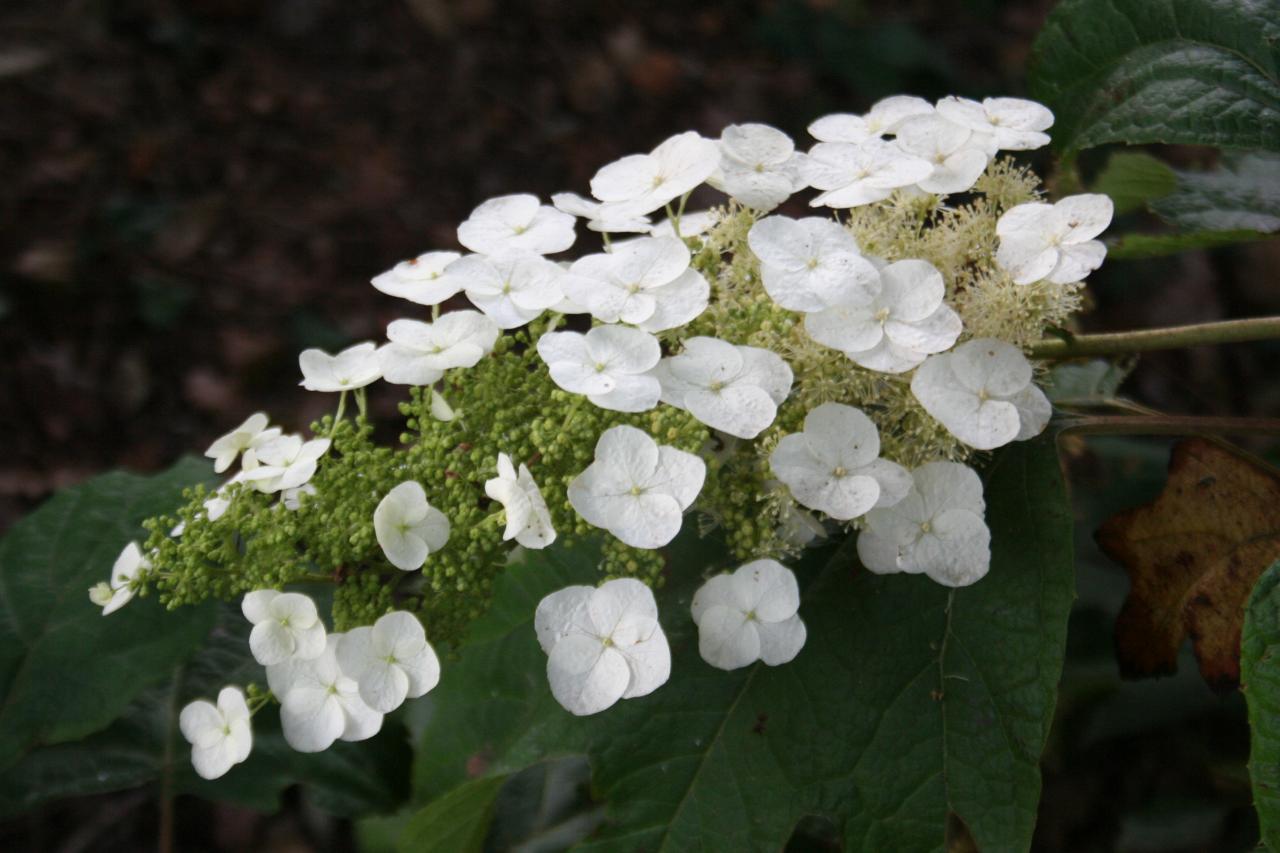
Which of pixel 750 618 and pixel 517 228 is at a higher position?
pixel 517 228

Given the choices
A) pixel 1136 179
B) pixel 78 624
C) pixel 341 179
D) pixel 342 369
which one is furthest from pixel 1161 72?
pixel 341 179

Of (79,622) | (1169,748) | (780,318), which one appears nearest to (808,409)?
(780,318)

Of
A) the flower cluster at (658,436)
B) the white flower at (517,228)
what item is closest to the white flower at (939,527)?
the flower cluster at (658,436)

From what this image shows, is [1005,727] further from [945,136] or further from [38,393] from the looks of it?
[38,393]

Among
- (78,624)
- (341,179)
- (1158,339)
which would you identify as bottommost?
(341,179)

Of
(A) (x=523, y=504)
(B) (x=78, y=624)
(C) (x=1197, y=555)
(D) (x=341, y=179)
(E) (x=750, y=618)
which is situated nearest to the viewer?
(A) (x=523, y=504)

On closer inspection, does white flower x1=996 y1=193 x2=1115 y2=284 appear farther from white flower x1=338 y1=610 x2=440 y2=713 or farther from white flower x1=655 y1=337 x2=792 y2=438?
white flower x1=338 y1=610 x2=440 y2=713

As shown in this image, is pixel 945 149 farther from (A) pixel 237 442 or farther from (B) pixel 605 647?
(A) pixel 237 442
